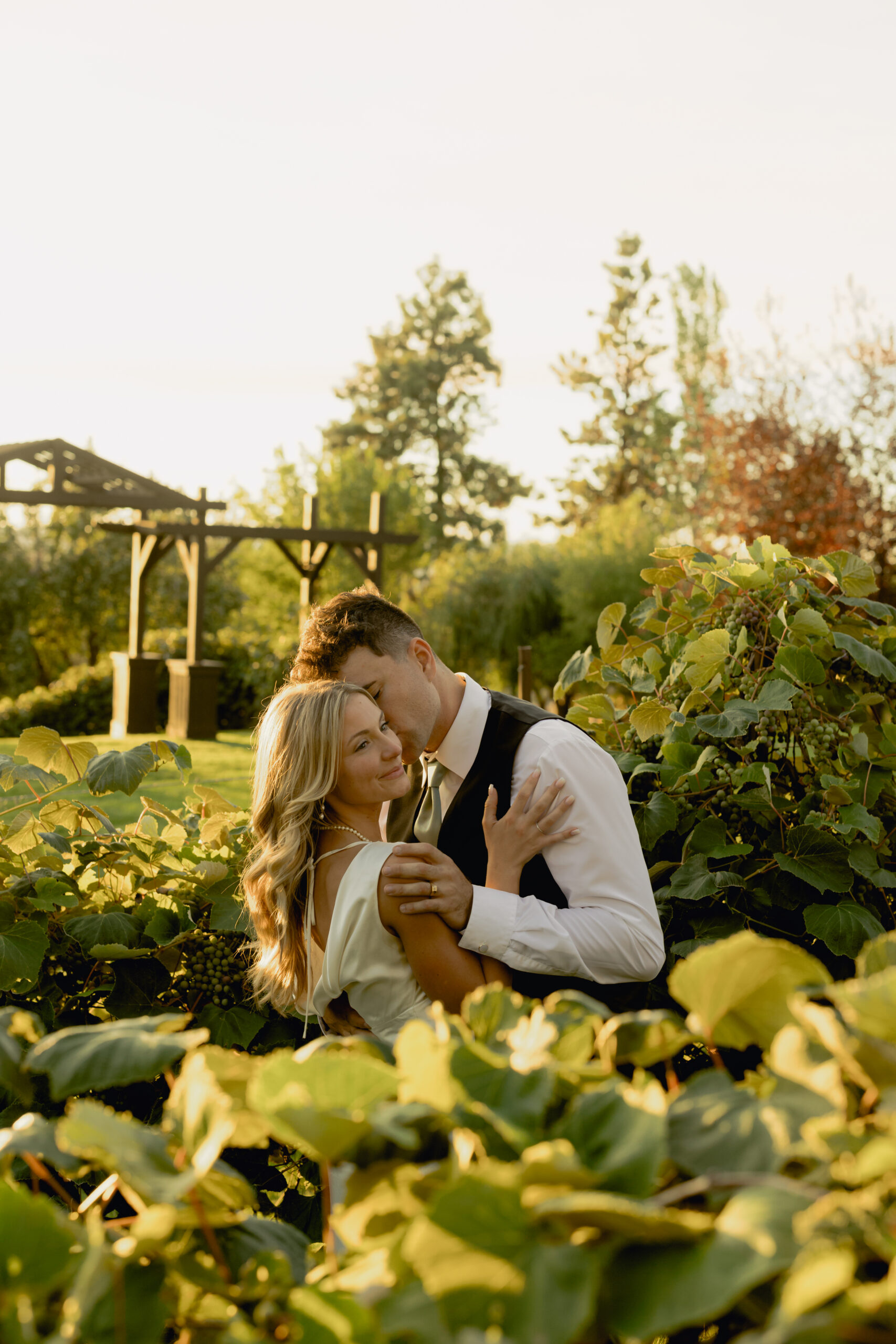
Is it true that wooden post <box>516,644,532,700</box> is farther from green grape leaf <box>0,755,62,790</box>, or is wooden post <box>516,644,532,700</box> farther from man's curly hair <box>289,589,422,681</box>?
green grape leaf <box>0,755,62,790</box>

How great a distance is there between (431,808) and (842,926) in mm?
976

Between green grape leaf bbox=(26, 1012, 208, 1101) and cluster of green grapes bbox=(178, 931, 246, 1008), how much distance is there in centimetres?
152

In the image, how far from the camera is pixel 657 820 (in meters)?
2.65

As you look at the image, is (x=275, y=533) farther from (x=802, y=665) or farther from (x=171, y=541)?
(x=802, y=665)

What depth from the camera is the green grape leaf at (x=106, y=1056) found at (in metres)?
0.74

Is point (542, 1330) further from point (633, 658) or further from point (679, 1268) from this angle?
point (633, 658)

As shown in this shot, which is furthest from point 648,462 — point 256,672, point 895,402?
point 256,672

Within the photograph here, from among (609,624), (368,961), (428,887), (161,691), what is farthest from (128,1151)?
(161,691)

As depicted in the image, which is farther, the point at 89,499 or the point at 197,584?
the point at 197,584

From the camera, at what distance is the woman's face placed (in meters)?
2.35

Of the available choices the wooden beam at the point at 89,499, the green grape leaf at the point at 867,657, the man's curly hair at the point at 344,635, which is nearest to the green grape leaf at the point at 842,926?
the green grape leaf at the point at 867,657

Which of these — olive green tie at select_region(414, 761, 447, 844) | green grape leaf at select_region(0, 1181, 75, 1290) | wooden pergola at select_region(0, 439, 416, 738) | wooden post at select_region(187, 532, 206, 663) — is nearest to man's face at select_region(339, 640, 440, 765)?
olive green tie at select_region(414, 761, 447, 844)

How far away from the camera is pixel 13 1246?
24.8 inches

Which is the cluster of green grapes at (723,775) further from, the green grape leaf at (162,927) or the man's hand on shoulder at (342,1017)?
the green grape leaf at (162,927)
